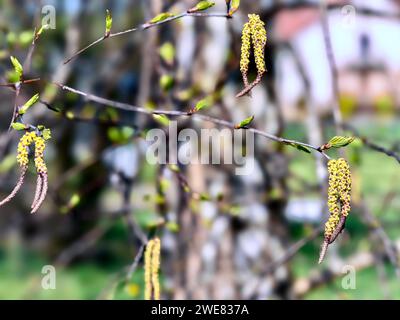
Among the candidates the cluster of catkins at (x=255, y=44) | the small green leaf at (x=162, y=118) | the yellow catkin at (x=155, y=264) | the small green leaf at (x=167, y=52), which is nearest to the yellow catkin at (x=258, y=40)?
the cluster of catkins at (x=255, y=44)

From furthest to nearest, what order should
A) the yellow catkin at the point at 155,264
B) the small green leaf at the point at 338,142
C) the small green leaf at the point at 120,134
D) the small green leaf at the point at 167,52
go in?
the small green leaf at the point at 167,52 → the small green leaf at the point at 120,134 → the yellow catkin at the point at 155,264 → the small green leaf at the point at 338,142

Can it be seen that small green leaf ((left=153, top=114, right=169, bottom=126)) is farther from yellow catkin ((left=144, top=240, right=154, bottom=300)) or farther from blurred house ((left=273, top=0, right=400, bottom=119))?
blurred house ((left=273, top=0, right=400, bottom=119))

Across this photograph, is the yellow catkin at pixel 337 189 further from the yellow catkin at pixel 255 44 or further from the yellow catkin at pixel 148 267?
the yellow catkin at pixel 148 267

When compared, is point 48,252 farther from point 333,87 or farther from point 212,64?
point 333,87

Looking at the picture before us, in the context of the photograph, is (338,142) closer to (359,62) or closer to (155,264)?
(155,264)

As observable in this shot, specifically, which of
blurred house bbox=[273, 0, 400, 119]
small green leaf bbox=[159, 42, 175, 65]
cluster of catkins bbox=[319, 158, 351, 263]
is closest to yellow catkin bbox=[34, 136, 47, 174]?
cluster of catkins bbox=[319, 158, 351, 263]

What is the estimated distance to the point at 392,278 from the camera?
24.6 ft

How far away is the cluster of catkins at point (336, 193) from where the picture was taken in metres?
1.74

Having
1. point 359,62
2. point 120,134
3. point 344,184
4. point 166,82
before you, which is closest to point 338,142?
point 344,184

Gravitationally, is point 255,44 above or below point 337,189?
above

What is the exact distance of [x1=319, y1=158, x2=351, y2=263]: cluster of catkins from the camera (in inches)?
68.6

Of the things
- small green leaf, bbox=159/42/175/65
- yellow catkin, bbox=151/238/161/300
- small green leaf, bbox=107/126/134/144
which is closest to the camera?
yellow catkin, bbox=151/238/161/300

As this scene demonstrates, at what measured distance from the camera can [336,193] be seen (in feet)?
5.77

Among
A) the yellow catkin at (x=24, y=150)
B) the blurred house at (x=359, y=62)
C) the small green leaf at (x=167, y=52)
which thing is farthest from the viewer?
the blurred house at (x=359, y=62)
